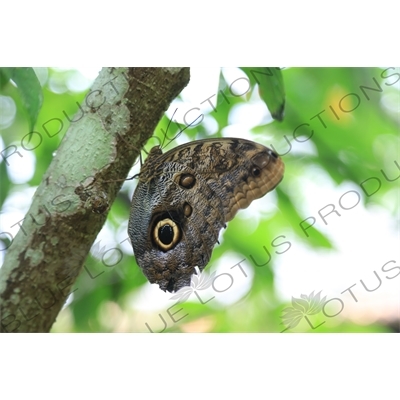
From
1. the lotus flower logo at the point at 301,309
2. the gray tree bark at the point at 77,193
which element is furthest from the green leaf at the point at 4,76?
the lotus flower logo at the point at 301,309

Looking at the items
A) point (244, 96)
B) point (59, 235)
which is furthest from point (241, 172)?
point (59, 235)

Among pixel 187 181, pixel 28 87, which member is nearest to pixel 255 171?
pixel 187 181

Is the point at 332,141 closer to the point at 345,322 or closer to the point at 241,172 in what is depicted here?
the point at 241,172

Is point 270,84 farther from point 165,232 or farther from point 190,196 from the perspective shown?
point 165,232

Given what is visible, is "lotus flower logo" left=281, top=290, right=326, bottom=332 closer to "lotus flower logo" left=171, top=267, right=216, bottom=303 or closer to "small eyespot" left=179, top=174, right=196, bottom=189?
"lotus flower logo" left=171, top=267, right=216, bottom=303

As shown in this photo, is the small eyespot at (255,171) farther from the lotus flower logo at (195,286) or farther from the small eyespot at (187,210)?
the lotus flower logo at (195,286)
